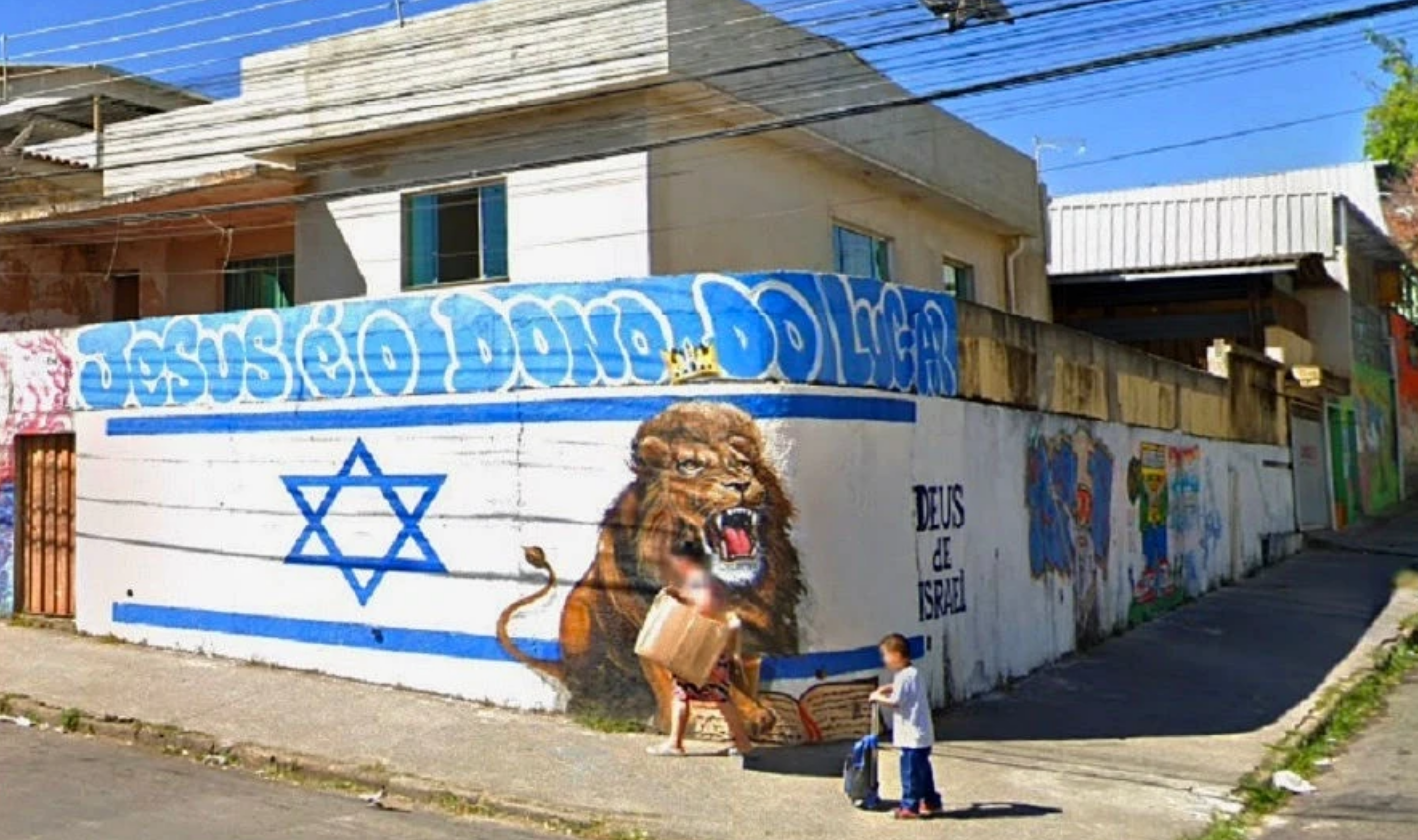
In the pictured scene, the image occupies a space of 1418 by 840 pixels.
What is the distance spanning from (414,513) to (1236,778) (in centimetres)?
616

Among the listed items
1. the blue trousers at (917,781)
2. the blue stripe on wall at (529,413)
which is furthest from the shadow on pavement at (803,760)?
the blue stripe on wall at (529,413)

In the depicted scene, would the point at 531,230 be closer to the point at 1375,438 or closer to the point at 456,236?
the point at 456,236

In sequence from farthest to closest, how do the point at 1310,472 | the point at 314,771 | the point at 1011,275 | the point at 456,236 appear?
the point at 1310,472
the point at 1011,275
the point at 456,236
the point at 314,771

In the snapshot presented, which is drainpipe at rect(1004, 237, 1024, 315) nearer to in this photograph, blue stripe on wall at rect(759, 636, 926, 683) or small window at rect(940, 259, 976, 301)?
small window at rect(940, 259, 976, 301)

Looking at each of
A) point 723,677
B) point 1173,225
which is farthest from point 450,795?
point 1173,225

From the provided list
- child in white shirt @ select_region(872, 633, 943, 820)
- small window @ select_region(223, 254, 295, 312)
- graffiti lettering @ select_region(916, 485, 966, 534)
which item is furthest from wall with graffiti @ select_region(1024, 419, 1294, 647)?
small window @ select_region(223, 254, 295, 312)

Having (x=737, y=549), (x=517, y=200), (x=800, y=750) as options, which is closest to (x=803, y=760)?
(x=800, y=750)

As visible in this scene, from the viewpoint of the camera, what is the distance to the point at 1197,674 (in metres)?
12.4

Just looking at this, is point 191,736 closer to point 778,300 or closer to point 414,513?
point 414,513

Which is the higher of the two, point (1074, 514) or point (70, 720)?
point (1074, 514)

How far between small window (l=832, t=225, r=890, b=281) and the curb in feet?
30.8

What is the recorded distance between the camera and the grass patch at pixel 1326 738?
8.02 meters

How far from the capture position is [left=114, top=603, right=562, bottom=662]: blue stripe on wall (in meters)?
10.1

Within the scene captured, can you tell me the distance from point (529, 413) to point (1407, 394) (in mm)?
31068
